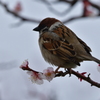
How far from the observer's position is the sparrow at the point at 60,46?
9.79 feet

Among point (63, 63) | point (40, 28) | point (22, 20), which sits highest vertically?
point (22, 20)

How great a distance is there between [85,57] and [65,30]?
686mm

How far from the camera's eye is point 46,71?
2457 mm

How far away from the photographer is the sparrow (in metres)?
2.98

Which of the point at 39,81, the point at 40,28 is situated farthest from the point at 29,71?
the point at 40,28

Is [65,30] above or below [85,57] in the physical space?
above

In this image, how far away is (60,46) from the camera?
3.26 metres

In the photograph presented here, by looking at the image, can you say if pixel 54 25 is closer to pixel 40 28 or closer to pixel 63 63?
pixel 40 28

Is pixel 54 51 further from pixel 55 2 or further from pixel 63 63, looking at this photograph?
pixel 55 2

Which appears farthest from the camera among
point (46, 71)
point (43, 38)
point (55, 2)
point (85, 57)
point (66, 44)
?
point (55, 2)

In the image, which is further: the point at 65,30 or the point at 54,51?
the point at 65,30

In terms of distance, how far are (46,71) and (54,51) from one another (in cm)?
80

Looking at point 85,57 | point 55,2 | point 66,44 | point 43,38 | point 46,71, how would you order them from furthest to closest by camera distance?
1. point 55,2
2. point 43,38
3. point 66,44
4. point 85,57
5. point 46,71

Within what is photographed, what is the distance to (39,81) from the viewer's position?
255 cm
